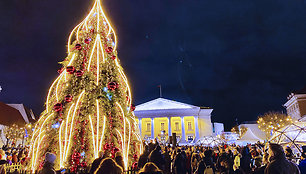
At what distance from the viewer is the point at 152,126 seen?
58000mm

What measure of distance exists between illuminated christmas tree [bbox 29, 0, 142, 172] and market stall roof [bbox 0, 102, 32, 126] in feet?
139

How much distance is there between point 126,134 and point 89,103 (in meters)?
1.99

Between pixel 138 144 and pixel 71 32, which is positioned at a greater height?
pixel 71 32

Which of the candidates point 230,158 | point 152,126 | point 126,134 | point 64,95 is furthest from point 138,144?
point 152,126

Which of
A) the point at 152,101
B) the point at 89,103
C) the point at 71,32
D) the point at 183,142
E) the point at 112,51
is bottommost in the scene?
the point at 183,142

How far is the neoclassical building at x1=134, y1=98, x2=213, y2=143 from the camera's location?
191 ft

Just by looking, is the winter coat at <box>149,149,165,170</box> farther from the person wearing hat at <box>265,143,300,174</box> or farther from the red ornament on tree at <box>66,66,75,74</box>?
the red ornament on tree at <box>66,66,75,74</box>

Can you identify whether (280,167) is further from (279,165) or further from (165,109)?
(165,109)

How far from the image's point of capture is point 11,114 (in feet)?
156

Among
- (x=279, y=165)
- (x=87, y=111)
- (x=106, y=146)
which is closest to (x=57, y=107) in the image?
(x=87, y=111)

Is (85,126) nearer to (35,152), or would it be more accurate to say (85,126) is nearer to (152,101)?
(35,152)

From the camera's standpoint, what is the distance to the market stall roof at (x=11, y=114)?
43.5m

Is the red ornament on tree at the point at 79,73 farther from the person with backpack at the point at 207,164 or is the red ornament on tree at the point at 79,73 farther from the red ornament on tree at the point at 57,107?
the person with backpack at the point at 207,164

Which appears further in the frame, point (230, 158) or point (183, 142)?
point (183, 142)
